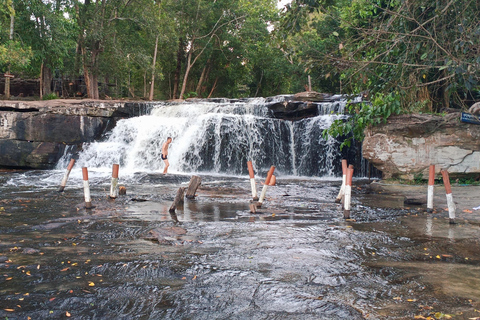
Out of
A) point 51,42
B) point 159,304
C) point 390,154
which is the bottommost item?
point 159,304

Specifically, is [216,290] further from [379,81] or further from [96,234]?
[379,81]

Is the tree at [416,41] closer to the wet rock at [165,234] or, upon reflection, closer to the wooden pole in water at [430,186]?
the wooden pole in water at [430,186]

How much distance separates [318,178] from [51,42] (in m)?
15.2

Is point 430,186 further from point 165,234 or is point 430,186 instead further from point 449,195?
point 165,234

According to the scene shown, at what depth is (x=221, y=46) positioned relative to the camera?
100 ft

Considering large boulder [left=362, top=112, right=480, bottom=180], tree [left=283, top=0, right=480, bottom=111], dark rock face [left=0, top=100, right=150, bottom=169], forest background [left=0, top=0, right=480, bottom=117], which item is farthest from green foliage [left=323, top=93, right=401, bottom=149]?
dark rock face [left=0, top=100, right=150, bottom=169]

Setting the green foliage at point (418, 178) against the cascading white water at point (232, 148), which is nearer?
the green foliage at point (418, 178)

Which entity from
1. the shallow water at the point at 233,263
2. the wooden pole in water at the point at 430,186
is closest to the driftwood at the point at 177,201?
the shallow water at the point at 233,263

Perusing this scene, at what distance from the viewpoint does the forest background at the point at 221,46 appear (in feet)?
28.1

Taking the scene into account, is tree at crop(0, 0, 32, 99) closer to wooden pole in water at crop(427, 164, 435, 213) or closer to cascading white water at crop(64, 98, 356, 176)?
cascading white water at crop(64, 98, 356, 176)

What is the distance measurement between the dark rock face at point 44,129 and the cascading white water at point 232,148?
6.14ft


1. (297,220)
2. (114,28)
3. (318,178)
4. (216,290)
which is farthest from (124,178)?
(114,28)

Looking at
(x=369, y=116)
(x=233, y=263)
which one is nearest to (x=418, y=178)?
(x=369, y=116)

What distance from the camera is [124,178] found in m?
14.4
